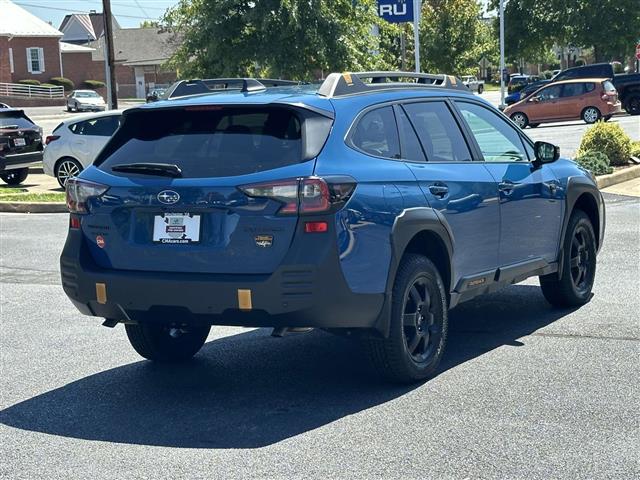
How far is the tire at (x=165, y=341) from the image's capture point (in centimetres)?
718

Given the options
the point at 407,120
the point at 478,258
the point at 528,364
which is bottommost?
the point at 528,364

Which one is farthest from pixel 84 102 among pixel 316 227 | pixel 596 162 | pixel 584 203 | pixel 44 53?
pixel 316 227

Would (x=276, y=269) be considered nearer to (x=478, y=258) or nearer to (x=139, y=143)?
(x=139, y=143)

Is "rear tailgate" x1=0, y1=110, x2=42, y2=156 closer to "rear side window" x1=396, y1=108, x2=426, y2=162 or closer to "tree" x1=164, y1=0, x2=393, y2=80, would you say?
"tree" x1=164, y1=0, x2=393, y2=80

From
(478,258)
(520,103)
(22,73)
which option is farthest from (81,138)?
(22,73)

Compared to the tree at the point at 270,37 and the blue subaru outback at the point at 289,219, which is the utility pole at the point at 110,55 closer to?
the tree at the point at 270,37

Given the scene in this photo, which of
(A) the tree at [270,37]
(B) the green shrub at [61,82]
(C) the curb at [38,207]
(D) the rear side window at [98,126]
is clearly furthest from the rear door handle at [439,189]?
(B) the green shrub at [61,82]

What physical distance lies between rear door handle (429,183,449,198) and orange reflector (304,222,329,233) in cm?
108

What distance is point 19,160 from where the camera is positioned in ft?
72.5

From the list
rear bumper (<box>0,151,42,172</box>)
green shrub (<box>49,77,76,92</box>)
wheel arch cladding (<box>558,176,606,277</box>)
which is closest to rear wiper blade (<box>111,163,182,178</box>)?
wheel arch cladding (<box>558,176,606,277</box>)

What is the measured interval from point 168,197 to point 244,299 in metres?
0.73

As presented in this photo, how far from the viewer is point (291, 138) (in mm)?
6031

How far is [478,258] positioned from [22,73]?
78608mm

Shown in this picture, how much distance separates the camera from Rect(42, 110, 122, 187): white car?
808 inches
